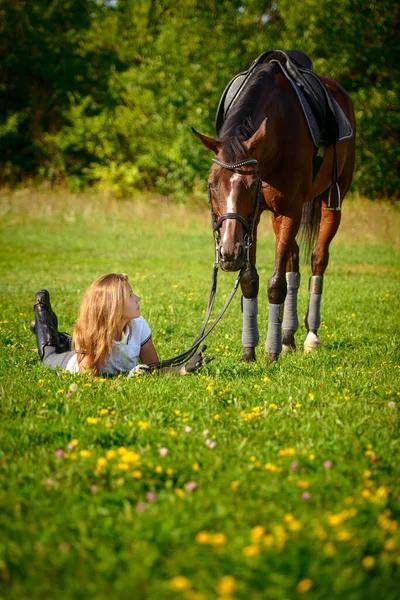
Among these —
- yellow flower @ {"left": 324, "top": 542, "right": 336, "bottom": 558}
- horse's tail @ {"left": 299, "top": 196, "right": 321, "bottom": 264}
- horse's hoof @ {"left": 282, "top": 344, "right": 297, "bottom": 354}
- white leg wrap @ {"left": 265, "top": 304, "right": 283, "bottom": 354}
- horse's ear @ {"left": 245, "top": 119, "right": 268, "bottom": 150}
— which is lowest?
horse's hoof @ {"left": 282, "top": 344, "right": 297, "bottom": 354}

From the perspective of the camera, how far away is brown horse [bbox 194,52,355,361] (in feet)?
16.9

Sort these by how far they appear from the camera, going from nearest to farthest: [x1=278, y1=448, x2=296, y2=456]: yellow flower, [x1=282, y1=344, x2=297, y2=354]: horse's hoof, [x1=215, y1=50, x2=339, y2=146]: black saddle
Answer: [x1=278, y1=448, x2=296, y2=456]: yellow flower → [x1=215, y1=50, x2=339, y2=146]: black saddle → [x1=282, y1=344, x2=297, y2=354]: horse's hoof

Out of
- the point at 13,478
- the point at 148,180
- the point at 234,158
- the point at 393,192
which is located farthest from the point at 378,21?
the point at 13,478

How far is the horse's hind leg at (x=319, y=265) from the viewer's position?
7.23 meters

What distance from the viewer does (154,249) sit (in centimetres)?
1666

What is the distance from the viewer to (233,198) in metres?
5.11

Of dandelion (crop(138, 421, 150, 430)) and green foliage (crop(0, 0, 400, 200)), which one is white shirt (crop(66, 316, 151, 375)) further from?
green foliage (crop(0, 0, 400, 200))

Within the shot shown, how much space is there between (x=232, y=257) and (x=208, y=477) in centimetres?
212

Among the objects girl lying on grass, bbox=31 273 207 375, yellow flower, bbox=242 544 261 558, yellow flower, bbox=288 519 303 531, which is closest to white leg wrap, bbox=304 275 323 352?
girl lying on grass, bbox=31 273 207 375

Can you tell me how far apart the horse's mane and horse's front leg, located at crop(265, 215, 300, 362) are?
1.14 metres

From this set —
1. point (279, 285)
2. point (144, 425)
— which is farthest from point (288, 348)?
point (144, 425)

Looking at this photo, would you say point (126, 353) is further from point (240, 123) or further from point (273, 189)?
point (240, 123)

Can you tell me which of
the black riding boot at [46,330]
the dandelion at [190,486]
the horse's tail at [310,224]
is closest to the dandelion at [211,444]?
the dandelion at [190,486]

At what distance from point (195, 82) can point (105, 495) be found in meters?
21.5
